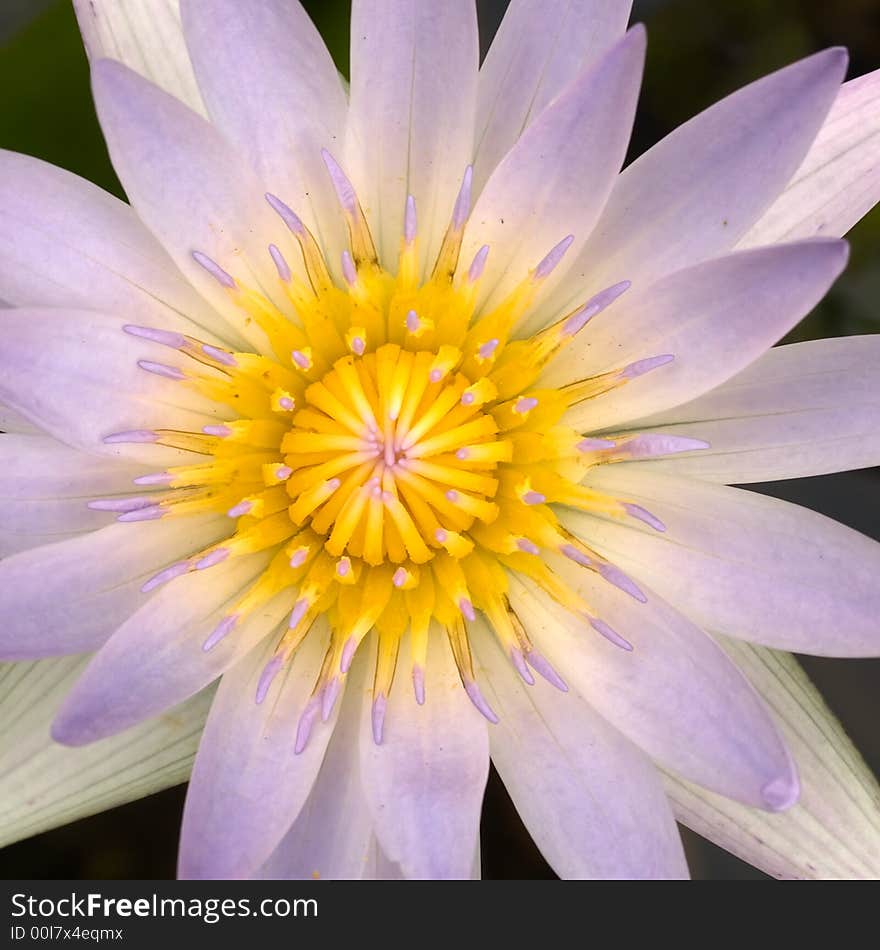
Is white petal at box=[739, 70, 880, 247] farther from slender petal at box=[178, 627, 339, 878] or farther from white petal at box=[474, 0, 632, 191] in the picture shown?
slender petal at box=[178, 627, 339, 878]

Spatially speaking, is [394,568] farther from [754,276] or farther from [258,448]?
[754,276]

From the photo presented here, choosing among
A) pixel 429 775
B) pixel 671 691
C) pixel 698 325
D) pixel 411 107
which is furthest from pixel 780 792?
pixel 411 107

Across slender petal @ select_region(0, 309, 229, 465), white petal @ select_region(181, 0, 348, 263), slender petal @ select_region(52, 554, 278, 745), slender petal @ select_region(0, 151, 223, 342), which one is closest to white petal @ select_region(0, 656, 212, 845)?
slender petal @ select_region(52, 554, 278, 745)

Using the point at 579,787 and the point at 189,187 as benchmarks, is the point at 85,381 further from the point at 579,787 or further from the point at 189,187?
the point at 579,787

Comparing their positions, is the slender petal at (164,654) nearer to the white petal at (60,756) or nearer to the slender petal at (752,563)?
the white petal at (60,756)

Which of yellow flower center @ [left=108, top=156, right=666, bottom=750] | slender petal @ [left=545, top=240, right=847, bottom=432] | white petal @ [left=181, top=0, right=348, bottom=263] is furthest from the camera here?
yellow flower center @ [left=108, top=156, right=666, bottom=750]

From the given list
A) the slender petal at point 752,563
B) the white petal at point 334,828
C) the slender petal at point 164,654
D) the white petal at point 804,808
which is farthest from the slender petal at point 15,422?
the white petal at point 804,808
